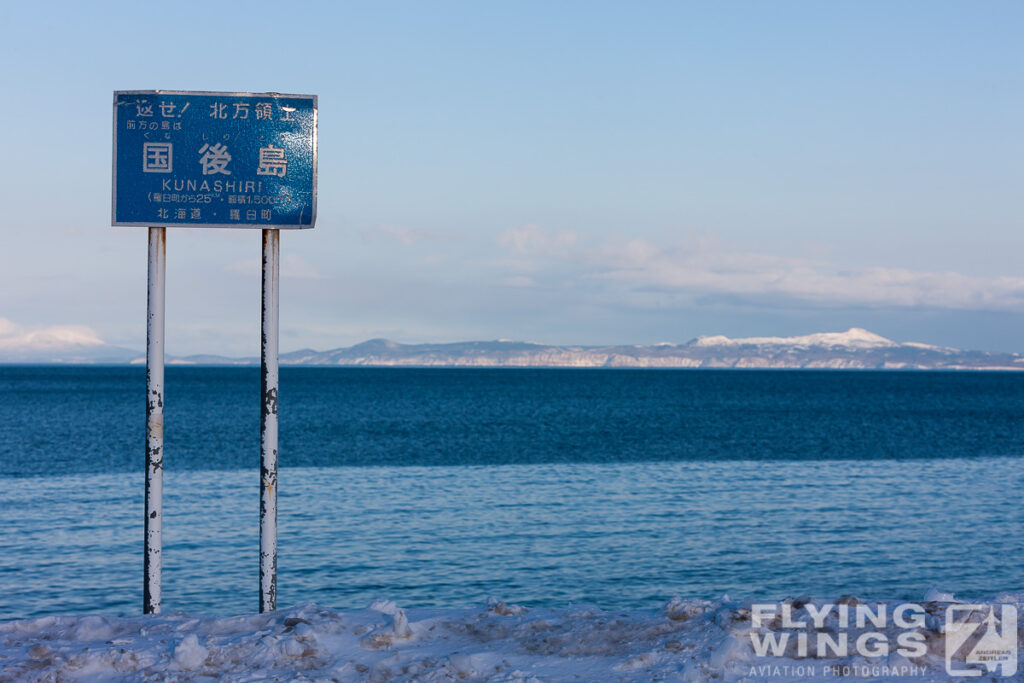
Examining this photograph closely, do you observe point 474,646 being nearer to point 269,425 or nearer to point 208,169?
point 269,425

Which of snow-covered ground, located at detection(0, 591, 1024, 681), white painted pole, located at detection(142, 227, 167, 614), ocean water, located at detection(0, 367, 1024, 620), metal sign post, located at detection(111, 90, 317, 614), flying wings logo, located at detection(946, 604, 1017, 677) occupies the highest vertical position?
metal sign post, located at detection(111, 90, 317, 614)

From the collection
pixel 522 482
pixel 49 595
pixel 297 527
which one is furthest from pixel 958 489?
pixel 49 595

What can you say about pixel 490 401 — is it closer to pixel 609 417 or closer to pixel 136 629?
pixel 609 417

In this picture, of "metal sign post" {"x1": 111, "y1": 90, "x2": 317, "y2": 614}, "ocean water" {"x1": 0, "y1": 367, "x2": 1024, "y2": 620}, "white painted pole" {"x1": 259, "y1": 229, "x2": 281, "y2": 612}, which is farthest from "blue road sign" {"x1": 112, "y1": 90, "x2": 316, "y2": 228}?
"ocean water" {"x1": 0, "y1": 367, "x2": 1024, "y2": 620}

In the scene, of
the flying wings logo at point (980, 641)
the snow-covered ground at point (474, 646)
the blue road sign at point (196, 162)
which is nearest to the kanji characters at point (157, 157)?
the blue road sign at point (196, 162)

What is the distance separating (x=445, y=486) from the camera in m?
29.2

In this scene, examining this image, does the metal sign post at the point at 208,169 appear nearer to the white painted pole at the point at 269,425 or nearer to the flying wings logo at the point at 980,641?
the white painted pole at the point at 269,425

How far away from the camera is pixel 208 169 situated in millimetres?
8258

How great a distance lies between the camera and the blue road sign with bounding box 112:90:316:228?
8227mm

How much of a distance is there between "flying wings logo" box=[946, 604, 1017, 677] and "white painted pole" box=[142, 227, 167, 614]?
6.66 metres

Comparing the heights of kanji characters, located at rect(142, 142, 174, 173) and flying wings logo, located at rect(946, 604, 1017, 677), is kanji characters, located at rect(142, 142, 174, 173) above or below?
above

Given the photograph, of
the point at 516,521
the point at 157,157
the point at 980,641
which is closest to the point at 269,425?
the point at 157,157

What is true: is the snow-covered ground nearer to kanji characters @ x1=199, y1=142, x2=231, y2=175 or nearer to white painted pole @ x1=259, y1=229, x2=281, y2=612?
white painted pole @ x1=259, y1=229, x2=281, y2=612

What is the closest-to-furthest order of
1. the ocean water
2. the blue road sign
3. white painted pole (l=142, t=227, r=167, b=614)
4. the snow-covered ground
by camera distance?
the snow-covered ground
the blue road sign
white painted pole (l=142, t=227, r=167, b=614)
the ocean water
